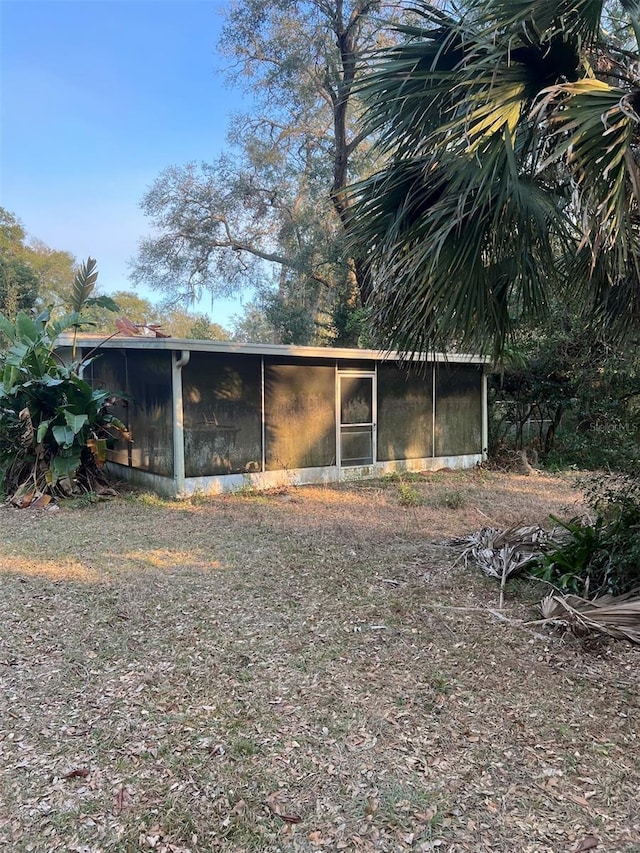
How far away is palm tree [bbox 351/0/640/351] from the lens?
3.11 meters

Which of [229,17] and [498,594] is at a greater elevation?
[229,17]

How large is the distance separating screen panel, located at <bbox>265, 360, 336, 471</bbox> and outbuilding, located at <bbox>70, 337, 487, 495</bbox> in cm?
2

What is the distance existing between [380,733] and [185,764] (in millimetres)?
896

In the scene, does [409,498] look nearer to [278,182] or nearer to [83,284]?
[83,284]

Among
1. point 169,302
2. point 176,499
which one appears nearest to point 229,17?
point 169,302

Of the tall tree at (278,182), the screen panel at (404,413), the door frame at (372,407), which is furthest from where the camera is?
the tall tree at (278,182)

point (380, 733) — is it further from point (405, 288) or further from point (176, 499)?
point (176, 499)

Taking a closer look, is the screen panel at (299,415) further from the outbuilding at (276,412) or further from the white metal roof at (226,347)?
the white metal roof at (226,347)

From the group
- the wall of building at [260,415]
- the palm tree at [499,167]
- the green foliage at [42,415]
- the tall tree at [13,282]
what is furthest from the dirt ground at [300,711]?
the tall tree at [13,282]

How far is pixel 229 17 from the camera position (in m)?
15.6

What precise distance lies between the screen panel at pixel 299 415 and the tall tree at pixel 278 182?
17.0 ft

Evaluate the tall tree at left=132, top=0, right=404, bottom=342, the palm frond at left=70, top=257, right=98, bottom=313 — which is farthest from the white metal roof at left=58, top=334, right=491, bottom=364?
the tall tree at left=132, top=0, right=404, bottom=342

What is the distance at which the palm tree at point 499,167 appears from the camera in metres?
3.11

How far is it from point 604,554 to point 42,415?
7.49m
